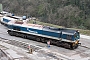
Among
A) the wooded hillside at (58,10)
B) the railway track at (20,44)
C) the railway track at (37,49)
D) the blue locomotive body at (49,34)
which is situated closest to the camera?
the railway track at (37,49)

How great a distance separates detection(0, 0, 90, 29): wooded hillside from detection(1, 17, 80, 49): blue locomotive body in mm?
16157

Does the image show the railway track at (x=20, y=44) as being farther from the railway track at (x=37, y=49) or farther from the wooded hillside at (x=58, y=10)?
the wooded hillside at (x=58, y=10)

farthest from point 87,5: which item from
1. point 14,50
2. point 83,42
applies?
point 14,50

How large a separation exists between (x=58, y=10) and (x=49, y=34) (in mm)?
25300

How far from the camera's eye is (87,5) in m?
48.3

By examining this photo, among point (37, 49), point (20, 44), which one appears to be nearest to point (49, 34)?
point (37, 49)

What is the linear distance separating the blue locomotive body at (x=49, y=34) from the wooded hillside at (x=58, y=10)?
636 inches

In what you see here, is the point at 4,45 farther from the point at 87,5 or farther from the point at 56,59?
the point at 87,5

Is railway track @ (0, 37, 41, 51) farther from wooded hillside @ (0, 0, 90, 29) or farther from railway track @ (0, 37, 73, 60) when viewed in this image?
wooded hillside @ (0, 0, 90, 29)

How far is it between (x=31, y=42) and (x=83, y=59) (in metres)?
8.71

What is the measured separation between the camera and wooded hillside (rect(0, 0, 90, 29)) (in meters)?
45.5

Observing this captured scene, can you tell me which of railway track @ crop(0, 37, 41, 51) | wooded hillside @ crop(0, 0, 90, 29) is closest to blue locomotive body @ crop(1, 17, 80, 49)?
railway track @ crop(0, 37, 41, 51)

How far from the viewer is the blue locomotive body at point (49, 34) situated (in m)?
24.3

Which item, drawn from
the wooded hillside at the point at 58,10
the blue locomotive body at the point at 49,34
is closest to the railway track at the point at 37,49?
the blue locomotive body at the point at 49,34
